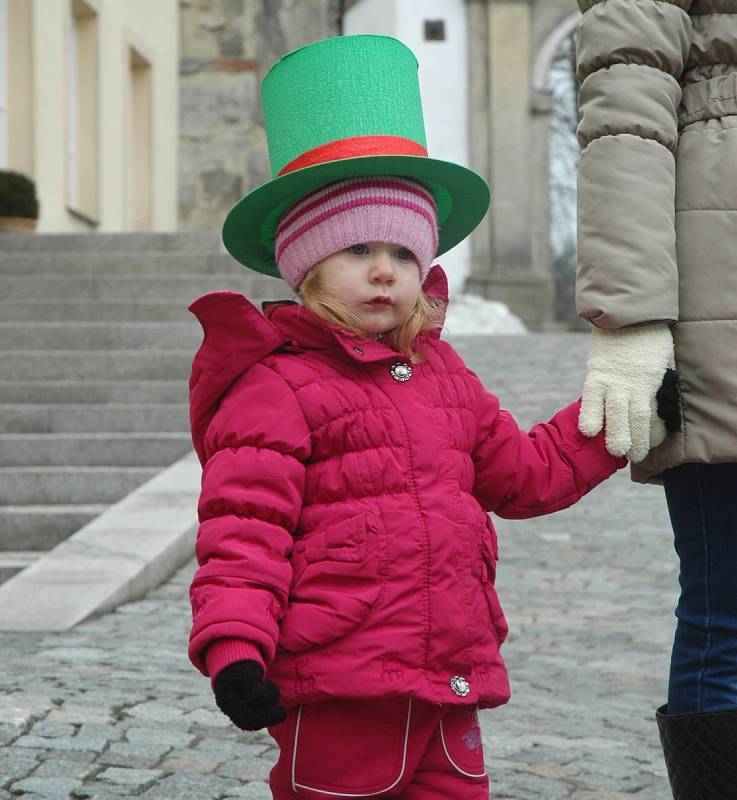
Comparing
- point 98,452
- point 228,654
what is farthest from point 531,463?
point 98,452

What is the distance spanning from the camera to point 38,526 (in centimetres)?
709

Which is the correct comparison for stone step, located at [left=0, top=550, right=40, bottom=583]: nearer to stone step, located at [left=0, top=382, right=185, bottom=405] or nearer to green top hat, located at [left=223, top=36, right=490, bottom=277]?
stone step, located at [left=0, top=382, right=185, bottom=405]

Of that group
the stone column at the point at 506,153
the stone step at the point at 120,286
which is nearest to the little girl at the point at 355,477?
the stone step at the point at 120,286

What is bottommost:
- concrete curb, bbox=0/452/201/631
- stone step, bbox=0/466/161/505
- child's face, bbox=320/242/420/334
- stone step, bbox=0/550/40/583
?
stone step, bbox=0/466/161/505

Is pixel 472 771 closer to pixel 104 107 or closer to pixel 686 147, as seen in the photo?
pixel 686 147

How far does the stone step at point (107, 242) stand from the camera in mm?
12273

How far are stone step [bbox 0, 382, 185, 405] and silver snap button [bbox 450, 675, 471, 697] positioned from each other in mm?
6740

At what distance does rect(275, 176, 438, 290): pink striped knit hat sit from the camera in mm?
2533

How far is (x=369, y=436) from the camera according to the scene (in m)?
2.45

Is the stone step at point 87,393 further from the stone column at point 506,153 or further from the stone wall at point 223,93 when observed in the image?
the stone column at point 506,153

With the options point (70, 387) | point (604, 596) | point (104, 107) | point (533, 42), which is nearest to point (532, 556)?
point (604, 596)

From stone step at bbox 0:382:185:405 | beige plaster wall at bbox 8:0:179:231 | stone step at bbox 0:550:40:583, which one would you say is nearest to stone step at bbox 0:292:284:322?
stone step at bbox 0:382:185:405

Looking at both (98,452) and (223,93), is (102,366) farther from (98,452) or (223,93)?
(223,93)

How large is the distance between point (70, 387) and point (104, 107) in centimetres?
800
